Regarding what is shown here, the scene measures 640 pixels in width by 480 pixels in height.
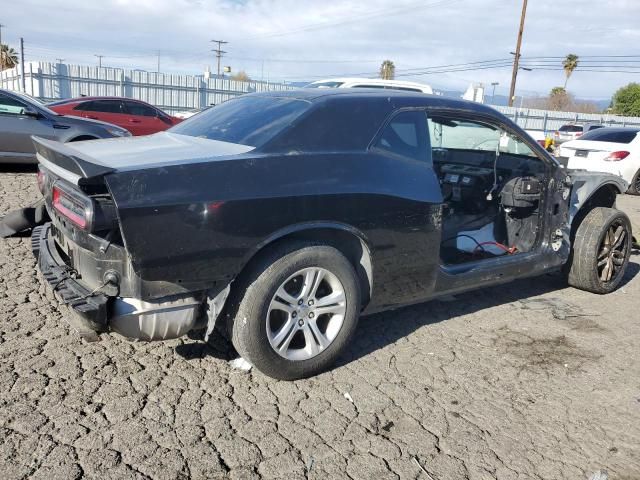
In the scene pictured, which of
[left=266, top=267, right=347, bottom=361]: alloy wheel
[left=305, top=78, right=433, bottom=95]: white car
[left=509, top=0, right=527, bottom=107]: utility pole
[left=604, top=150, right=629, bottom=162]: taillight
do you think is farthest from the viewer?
[left=509, top=0, right=527, bottom=107]: utility pole

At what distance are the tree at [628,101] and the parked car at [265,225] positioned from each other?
169 ft

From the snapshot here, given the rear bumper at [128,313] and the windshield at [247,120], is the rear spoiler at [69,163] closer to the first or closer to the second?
the rear bumper at [128,313]

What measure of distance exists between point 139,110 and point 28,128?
5.61 metres

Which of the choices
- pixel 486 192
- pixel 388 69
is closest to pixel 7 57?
pixel 388 69

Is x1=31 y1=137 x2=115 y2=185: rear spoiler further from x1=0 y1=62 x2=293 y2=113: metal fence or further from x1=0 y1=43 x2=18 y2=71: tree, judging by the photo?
x1=0 y1=43 x2=18 y2=71: tree

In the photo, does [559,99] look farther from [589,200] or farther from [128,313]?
[128,313]

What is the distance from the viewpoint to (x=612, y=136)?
12492 mm

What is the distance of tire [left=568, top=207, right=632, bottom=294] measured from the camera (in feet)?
16.4

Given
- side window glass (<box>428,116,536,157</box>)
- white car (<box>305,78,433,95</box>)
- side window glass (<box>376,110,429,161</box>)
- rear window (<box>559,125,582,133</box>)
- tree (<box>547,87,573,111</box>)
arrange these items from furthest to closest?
tree (<box>547,87,573,111</box>) < rear window (<box>559,125,582,133</box>) < white car (<box>305,78,433,95</box>) < side window glass (<box>428,116,536,157</box>) < side window glass (<box>376,110,429,161</box>)

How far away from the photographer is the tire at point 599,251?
16.4 ft

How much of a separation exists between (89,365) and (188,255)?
1.13 metres

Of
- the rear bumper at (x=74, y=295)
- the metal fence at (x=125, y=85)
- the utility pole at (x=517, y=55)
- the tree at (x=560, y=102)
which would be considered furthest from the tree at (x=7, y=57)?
the rear bumper at (x=74, y=295)

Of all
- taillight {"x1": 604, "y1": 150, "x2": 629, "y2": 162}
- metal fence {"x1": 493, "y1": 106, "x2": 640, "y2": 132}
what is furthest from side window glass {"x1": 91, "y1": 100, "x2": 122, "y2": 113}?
metal fence {"x1": 493, "y1": 106, "x2": 640, "y2": 132}

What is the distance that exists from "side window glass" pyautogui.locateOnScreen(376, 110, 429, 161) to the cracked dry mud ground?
4.37 ft
